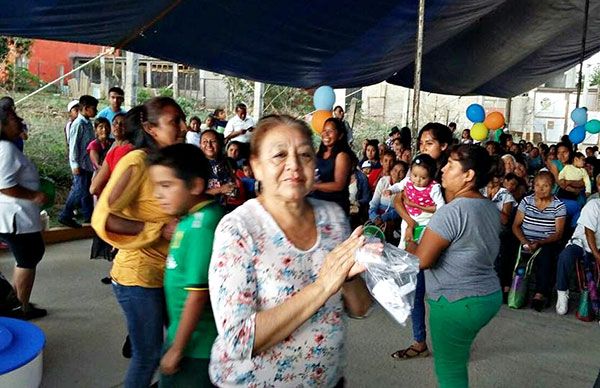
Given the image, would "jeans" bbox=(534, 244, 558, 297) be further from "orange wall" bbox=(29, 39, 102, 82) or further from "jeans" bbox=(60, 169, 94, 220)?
"orange wall" bbox=(29, 39, 102, 82)

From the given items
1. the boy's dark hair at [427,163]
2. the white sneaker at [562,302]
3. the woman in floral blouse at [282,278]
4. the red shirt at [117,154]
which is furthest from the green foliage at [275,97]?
the woman in floral blouse at [282,278]

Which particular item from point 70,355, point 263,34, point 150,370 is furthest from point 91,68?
point 150,370

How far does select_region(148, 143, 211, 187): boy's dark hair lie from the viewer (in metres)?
1.91

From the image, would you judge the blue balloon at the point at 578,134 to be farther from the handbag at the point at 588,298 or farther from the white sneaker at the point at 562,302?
the white sneaker at the point at 562,302

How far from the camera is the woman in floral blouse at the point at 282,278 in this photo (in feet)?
4.47

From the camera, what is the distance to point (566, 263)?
4.82 meters

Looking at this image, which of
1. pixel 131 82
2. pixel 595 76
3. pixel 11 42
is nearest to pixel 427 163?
pixel 131 82

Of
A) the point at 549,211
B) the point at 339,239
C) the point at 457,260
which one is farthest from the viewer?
the point at 549,211

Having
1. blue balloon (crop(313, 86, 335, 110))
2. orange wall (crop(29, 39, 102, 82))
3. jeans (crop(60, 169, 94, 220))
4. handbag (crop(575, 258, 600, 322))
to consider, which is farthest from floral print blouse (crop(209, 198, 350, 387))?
orange wall (crop(29, 39, 102, 82))

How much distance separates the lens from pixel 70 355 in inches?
142

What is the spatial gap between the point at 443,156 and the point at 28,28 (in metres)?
3.55

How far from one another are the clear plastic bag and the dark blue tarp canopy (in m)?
3.95

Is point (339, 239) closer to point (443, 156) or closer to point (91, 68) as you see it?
point (443, 156)

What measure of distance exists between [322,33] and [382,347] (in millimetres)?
3899
